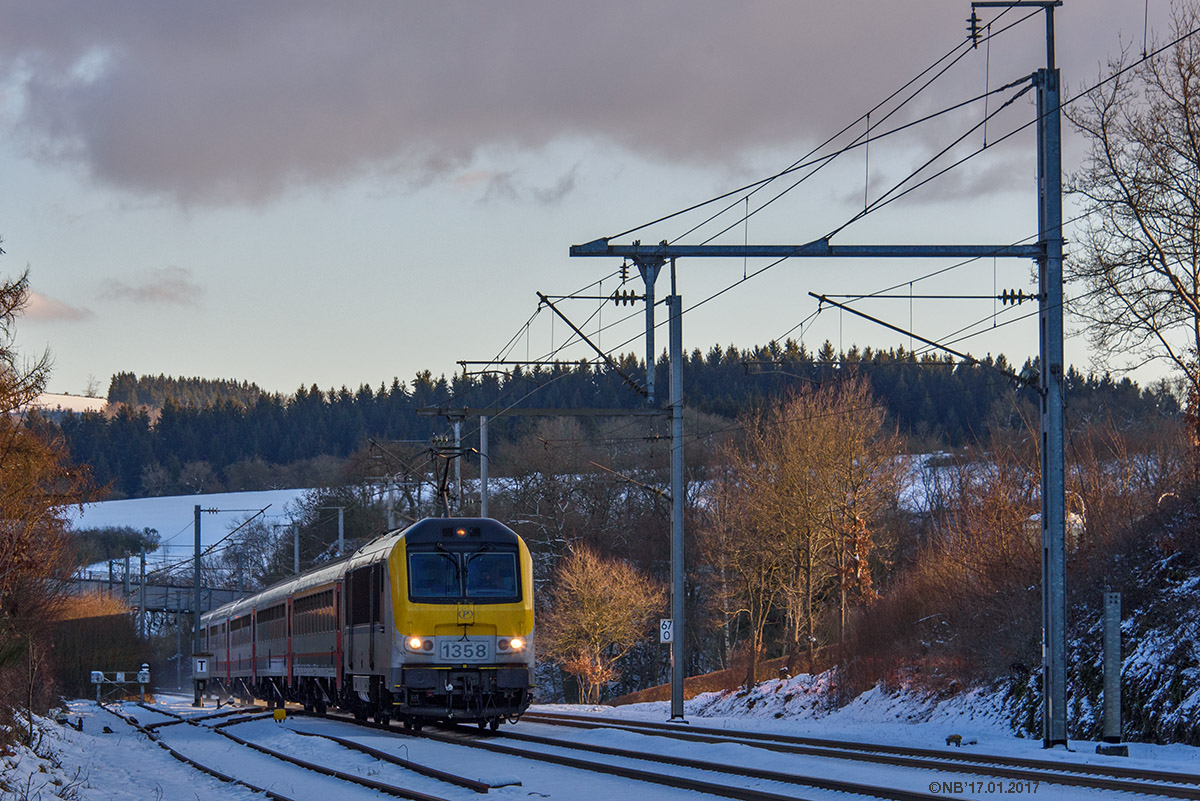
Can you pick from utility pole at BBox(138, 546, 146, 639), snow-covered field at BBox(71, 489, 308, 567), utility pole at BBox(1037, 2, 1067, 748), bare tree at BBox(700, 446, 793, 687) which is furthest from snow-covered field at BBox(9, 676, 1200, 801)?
snow-covered field at BBox(71, 489, 308, 567)

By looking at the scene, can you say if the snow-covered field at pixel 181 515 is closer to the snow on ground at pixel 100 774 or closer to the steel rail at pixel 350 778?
the snow on ground at pixel 100 774

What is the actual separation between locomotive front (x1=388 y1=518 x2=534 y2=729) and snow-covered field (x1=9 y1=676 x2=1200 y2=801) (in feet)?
3.60

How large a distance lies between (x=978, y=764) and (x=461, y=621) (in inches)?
374

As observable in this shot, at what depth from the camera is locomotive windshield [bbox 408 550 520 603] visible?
72.0ft

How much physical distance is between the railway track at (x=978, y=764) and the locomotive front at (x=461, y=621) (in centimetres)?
107

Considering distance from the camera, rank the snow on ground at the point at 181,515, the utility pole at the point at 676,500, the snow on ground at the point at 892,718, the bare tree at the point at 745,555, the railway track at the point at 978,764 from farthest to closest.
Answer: the snow on ground at the point at 181,515 → the bare tree at the point at 745,555 → the utility pole at the point at 676,500 → the snow on ground at the point at 892,718 → the railway track at the point at 978,764

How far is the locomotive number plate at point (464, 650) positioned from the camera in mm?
21625

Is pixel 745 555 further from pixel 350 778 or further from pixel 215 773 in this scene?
pixel 350 778

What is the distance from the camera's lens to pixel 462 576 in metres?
22.2

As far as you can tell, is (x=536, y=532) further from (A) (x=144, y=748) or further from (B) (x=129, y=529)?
(B) (x=129, y=529)

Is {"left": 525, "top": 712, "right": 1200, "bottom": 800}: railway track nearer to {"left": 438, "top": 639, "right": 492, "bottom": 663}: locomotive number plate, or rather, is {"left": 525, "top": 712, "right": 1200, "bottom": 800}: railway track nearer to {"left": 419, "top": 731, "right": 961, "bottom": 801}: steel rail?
{"left": 438, "top": 639, "right": 492, "bottom": 663}: locomotive number plate

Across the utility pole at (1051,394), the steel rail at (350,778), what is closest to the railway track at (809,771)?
the steel rail at (350,778)

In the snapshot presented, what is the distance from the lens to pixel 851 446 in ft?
168

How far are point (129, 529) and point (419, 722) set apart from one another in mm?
118716
